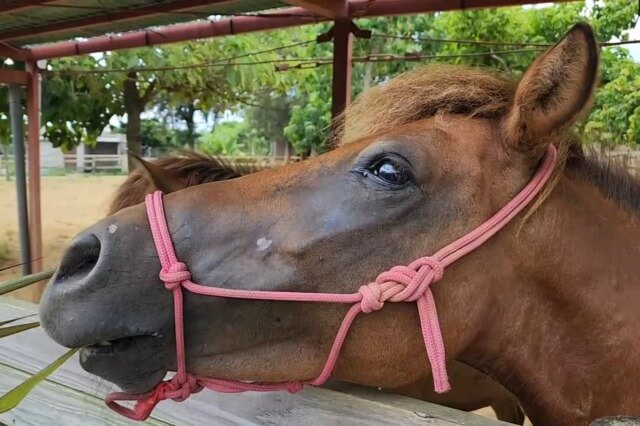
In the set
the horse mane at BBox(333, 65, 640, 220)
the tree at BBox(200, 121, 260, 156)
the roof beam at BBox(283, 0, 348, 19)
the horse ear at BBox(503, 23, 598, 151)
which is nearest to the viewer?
the horse ear at BBox(503, 23, 598, 151)

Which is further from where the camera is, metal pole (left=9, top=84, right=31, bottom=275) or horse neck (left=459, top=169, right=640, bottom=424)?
metal pole (left=9, top=84, right=31, bottom=275)

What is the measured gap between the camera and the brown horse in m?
1.21

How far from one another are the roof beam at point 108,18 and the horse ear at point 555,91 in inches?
117

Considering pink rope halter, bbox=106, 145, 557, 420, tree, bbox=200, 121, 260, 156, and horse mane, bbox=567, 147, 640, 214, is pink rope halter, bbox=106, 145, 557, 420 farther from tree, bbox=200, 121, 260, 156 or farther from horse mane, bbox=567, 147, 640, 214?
tree, bbox=200, 121, 260, 156

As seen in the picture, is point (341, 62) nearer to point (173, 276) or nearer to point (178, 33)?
point (178, 33)

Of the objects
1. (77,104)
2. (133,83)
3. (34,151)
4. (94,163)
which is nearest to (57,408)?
(34,151)

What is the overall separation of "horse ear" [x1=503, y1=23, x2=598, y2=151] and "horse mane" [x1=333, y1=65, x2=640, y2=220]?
89mm

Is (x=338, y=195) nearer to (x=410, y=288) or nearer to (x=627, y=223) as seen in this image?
(x=410, y=288)

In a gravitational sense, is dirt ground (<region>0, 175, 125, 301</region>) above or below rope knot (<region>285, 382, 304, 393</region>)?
below

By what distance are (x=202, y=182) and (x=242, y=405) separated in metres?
1.30

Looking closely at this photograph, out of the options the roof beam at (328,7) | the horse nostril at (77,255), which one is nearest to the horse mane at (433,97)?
the horse nostril at (77,255)

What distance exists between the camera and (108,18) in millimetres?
4547

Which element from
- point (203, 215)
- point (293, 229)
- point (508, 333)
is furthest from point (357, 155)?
point (508, 333)

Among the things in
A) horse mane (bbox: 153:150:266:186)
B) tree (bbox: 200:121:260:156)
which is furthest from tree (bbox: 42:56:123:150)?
tree (bbox: 200:121:260:156)
